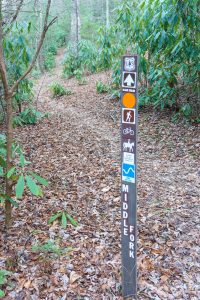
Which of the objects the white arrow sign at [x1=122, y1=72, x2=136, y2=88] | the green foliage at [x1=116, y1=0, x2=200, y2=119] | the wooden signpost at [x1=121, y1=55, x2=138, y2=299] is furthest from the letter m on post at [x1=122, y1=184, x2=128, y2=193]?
the green foliage at [x1=116, y1=0, x2=200, y2=119]

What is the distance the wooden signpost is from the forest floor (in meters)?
0.42

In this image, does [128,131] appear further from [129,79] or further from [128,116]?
[129,79]

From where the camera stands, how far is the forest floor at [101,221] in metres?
2.71

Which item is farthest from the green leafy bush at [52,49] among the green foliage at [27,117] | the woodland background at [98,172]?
the green foliage at [27,117]

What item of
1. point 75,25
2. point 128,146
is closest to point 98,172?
point 128,146

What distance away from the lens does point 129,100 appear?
6.88 ft

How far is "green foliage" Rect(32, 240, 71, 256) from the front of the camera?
9.87 ft

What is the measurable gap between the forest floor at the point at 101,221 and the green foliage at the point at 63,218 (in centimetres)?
6

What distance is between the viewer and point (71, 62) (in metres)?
15.3

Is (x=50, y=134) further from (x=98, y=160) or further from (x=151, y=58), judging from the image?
(x=151, y=58)

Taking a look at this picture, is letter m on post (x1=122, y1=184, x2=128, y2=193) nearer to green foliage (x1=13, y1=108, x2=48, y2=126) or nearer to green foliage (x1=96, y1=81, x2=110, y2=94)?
green foliage (x1=13, y1=108, x2=48, y2=126)

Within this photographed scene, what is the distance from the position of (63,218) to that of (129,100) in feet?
5.74

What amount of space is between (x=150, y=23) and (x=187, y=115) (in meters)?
2.20

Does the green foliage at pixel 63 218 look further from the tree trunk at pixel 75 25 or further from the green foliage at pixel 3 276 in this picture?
the tree trunk at pixel 75 25
